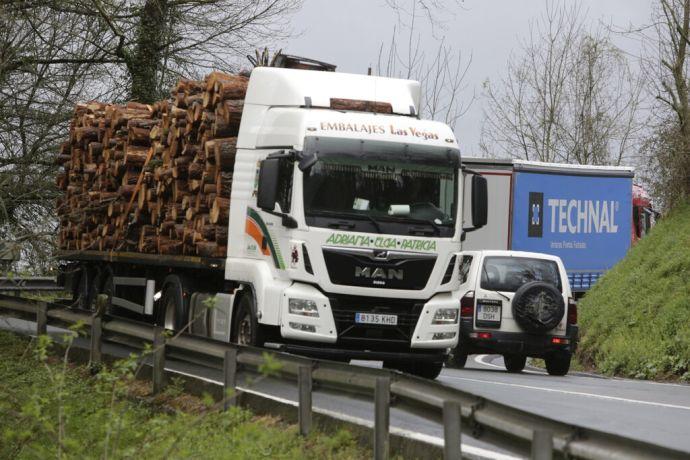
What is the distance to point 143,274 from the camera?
2177cm

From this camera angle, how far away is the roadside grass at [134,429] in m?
8.75

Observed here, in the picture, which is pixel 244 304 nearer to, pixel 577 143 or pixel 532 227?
pixel 532 227

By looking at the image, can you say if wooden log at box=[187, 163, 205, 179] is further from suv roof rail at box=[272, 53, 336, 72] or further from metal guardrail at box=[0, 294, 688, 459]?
metal guardrail at box=[0, 294, 688, 459]

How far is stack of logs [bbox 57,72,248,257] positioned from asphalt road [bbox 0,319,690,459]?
250 centimetres

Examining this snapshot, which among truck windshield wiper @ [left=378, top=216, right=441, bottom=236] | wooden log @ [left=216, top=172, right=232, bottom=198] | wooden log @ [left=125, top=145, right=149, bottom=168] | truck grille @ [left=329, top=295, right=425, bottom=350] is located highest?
wooden log @ [left=125, top=145, right=149, bottom=168]

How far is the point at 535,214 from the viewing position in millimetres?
31703

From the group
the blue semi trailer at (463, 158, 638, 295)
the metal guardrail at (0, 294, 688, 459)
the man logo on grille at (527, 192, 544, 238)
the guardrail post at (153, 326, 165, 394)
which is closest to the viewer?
the metal guardrail at (0, 294, 688, 459)

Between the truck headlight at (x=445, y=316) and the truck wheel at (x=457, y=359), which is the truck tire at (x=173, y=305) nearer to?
the truck wheel at (x=457, y=359)

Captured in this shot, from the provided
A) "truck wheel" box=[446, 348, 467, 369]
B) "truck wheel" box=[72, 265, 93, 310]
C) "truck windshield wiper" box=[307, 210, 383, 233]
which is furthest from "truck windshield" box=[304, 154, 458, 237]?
"truck wheel" box=[72, 265, 93, 310]

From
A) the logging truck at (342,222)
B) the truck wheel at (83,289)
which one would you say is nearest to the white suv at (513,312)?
the logging truck at (342,222)

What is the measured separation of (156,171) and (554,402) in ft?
26.6

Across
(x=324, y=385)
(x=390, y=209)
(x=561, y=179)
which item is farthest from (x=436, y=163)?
(x=561, y=179)

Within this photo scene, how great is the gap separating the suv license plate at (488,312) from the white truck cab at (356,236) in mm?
3808

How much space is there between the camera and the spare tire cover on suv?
64.6 feet
